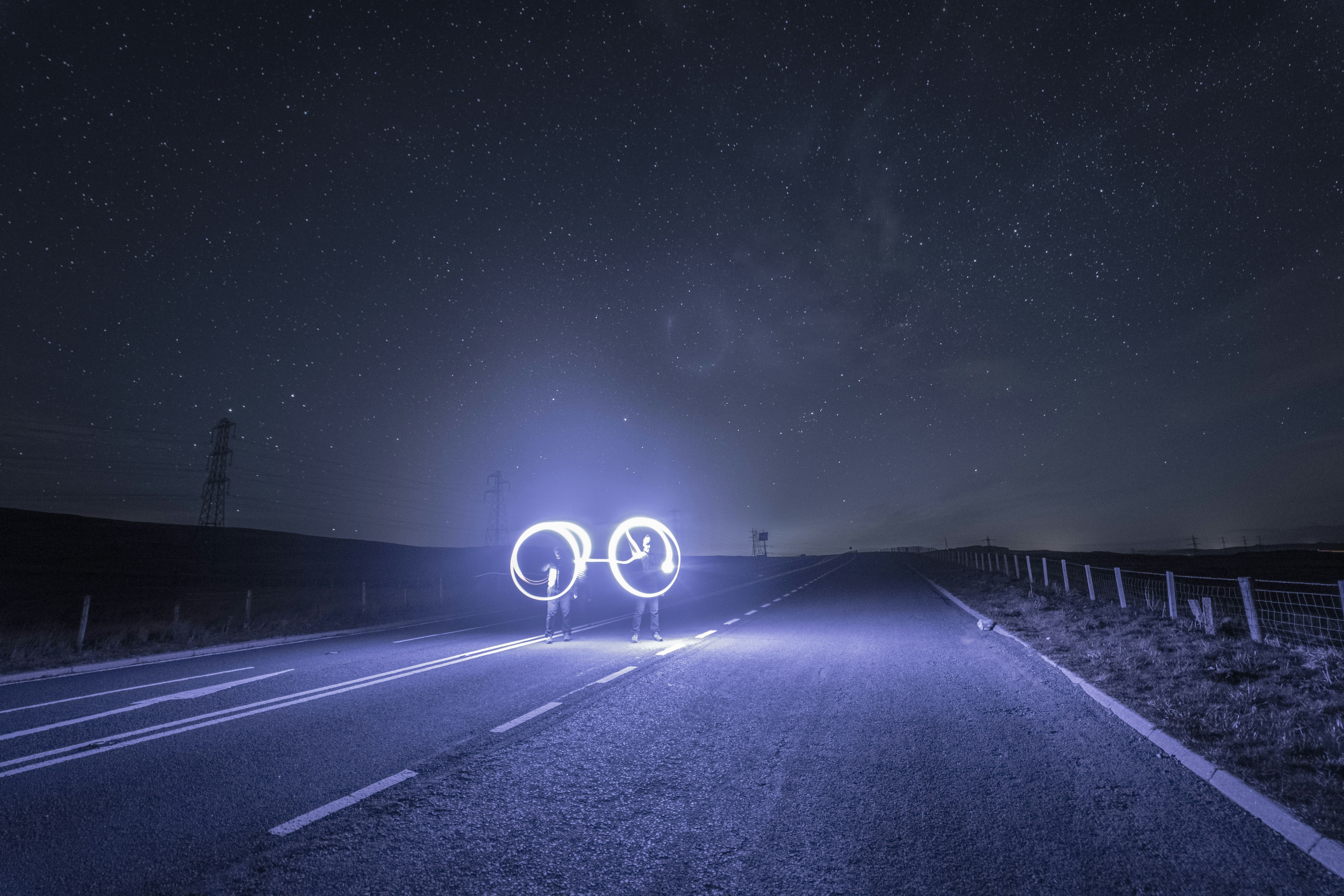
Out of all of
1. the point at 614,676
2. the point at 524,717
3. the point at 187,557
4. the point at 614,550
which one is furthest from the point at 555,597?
the point at 187,557

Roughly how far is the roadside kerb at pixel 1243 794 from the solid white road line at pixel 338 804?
5.31 meters

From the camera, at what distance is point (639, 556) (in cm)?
1179

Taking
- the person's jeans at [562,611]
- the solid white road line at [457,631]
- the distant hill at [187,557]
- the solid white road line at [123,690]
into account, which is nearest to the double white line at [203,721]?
the person's jeans at [562,611]

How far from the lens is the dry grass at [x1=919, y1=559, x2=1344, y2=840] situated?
4.12m

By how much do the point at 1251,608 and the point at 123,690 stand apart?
1562 cm

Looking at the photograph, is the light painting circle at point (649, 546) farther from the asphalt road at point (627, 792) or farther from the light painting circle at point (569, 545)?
the asphalt road at point (627, 792)

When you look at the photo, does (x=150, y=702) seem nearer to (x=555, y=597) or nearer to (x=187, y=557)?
(x=555, y=597)

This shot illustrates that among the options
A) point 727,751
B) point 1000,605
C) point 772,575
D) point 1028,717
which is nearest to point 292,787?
point 727,751

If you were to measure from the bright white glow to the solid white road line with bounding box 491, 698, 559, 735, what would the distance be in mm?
4505

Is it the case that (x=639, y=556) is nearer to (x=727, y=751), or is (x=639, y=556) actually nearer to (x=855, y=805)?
(x=727, y=751)

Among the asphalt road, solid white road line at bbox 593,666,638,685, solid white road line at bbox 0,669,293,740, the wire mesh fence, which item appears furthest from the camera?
the wire mesh fence

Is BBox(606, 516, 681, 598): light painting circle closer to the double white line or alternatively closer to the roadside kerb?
the double white line

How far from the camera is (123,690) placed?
8.48 meters

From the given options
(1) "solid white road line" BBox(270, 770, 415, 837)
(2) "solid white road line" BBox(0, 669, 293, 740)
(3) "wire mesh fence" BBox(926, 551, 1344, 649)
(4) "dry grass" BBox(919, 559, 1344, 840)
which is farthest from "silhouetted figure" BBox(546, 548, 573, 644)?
(3) "wire mesh fence" BBox(926, 551, 1344, 649)
